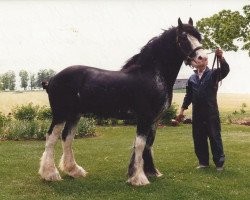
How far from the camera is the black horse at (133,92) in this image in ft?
28.4

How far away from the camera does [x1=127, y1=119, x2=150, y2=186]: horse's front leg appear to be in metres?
8.61

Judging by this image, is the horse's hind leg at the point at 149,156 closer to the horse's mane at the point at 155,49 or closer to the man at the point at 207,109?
the horse's mane at the point at 155,49

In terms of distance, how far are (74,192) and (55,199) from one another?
581 mm

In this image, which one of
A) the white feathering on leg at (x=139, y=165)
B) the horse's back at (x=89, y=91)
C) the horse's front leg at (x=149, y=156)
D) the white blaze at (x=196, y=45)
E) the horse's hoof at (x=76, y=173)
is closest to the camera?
the white blaze at (x=196, y=45)

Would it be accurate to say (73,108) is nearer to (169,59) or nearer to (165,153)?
(169,59)

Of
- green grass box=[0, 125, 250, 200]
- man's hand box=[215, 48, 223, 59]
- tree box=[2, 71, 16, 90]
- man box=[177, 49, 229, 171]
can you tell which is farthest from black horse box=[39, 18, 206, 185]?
tree box=[2, 71, 16, 90]

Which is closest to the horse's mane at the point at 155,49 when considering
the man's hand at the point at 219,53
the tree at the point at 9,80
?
the man's hand at the point at 219,53

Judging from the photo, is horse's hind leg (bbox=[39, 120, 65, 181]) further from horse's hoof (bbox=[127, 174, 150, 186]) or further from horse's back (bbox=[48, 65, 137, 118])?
horse's hoof (bbox=[127, 174, 150, 186])

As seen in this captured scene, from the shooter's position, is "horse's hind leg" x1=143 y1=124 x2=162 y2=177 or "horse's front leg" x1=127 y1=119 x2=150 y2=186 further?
"horse's hind leg" x1=143 y1=124 x2=162 y2=177

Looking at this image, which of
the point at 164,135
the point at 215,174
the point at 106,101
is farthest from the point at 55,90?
the point at 164,135

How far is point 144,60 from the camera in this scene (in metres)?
9.05

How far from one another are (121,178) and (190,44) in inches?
129

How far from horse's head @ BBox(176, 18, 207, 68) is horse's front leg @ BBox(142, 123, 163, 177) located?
5.17ft

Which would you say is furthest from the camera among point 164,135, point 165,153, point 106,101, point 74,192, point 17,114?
point 17,114
